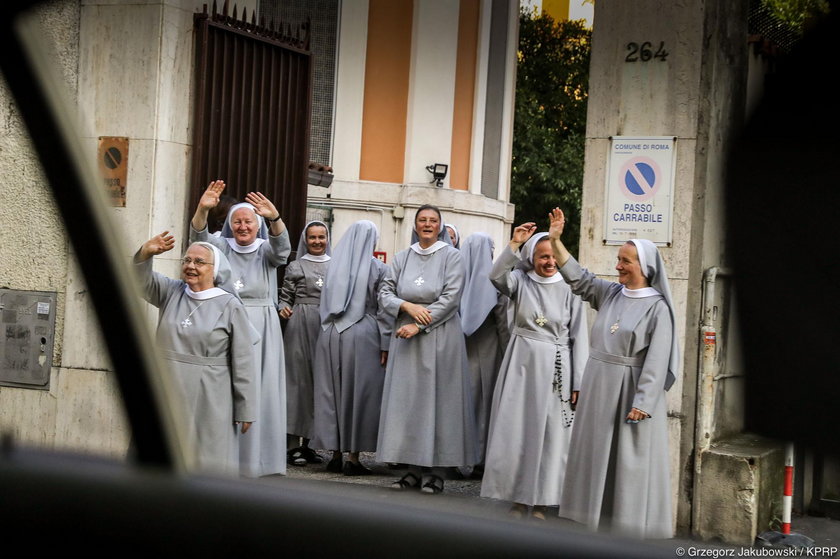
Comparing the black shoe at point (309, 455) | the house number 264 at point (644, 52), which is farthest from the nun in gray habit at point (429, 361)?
the house number 264 at point (644, 52)

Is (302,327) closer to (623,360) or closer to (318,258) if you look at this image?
(318,258)

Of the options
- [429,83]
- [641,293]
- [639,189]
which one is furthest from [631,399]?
[429,83]

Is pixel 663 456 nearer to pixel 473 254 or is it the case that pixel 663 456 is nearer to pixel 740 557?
pixel 473 254

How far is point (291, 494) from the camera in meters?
1.18

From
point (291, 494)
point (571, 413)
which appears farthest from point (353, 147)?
point (291, 494)

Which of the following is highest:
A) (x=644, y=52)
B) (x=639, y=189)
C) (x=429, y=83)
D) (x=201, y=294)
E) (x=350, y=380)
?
(x=429, y=83)

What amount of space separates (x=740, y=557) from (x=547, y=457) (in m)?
6.55

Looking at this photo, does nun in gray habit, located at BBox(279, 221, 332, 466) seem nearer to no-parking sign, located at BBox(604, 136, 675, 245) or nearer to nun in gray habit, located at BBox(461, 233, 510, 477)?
nun in gray habit, located at BBox(461, 233, 510, 477)

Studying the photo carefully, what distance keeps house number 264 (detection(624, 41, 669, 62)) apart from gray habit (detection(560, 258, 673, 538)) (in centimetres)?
176

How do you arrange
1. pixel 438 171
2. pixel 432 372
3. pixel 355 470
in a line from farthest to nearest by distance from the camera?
pixel 438 171, pixel 355 470, pixel 432 372

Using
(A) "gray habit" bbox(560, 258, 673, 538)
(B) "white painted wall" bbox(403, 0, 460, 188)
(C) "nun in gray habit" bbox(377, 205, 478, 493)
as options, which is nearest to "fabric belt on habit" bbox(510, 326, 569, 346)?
(C) "nun in gray habit" bbox(377, 205, 478, 493)

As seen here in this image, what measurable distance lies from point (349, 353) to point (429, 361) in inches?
38.7

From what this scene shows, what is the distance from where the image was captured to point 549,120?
32.6m

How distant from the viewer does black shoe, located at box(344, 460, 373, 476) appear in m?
8.73
